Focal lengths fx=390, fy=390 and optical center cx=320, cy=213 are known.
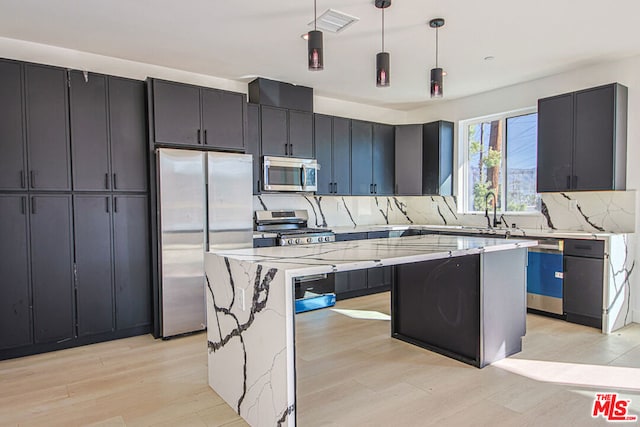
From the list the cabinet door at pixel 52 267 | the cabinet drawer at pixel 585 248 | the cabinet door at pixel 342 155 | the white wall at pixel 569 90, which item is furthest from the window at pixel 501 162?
the cabinet door at pixel 52 267

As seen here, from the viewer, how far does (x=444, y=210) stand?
5746 mm

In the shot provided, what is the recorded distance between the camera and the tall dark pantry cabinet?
308 centimetres

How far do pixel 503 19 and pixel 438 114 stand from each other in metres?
2.79

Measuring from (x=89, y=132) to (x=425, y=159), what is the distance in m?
4.13

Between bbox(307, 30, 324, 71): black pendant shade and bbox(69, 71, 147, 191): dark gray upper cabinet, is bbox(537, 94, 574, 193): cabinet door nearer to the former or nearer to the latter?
bbox(307, 30, 324, 71): black pendant shade

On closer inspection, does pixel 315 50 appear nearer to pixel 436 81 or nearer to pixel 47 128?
pixel 436 81

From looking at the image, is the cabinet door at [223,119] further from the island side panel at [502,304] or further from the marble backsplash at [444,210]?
the island side panel at [502,304]

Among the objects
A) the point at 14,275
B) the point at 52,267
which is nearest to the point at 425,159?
the point at 52,267

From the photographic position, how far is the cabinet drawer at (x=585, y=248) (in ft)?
11.9

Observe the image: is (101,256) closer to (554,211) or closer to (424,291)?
(424,291)

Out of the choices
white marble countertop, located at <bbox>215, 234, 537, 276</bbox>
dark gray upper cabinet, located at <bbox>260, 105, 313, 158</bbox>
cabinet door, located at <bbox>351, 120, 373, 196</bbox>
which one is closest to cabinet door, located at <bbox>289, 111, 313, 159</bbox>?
dark gray upper cabinet, located at <bbox>260, 105, 313, 158</bbox>

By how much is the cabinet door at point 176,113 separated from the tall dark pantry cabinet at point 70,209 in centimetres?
17

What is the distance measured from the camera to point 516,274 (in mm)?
3072

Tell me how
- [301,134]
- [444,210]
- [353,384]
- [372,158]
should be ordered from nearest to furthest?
[353,384] < [301,134] < [372,158] < [444,210]
